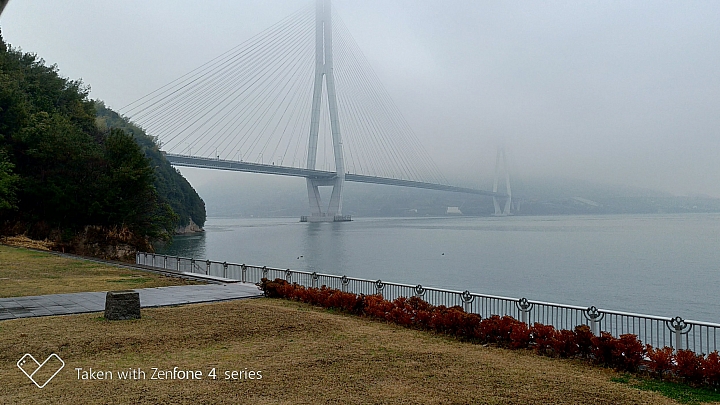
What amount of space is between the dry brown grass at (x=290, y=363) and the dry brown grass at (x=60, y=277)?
4.07 m

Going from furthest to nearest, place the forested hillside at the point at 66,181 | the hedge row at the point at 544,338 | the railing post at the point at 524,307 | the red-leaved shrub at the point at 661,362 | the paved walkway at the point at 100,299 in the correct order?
1. the forested hillside at the point at 66,181
2. the paved walkway at the point at 100,299
3. the railing post at the point at 524,307
4. the red-leaved shrub at the point at 661,362
5. the hedge row at the point at 544,338

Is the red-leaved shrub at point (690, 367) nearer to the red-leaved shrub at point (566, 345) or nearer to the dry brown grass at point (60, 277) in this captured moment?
the red-leaved shrub at point (566, 345)

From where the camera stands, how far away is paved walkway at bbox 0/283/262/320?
9.83 m

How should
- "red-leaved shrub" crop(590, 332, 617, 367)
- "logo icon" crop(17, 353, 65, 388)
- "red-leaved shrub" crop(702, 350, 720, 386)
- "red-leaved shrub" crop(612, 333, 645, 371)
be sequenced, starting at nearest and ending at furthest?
"logo icon" crop(17, 353, 65, 388) < "red-leaved shrub" crop(702, 350, 720, 386) < "red-leaved shrub" crop(612, 333, 645, 371) < "red-leaved shrub" crop(590, 332, 617, 367)

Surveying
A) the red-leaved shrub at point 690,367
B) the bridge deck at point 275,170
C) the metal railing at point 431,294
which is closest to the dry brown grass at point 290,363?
the red-leaved shrub at point 690,367

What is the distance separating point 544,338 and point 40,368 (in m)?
6.16

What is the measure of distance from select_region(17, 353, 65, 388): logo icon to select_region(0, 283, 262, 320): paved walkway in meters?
3.10

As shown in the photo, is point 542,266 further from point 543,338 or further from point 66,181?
point 543,338

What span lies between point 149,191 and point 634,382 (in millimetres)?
25717

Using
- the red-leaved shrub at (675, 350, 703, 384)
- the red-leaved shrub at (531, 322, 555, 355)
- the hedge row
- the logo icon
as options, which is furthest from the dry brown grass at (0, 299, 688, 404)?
the red-leaved shrub at (675, 350, 703, 384)

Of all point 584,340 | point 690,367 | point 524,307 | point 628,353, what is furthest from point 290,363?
point 690,367

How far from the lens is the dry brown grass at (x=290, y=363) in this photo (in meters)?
5.49

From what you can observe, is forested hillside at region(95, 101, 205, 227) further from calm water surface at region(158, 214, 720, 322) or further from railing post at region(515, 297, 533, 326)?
railing post at region(515, 297, 533, 326)

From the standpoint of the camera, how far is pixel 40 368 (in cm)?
630
